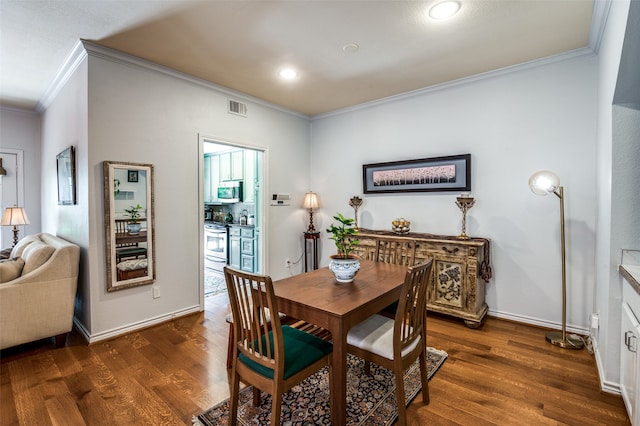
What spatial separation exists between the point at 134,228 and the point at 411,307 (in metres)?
2.71

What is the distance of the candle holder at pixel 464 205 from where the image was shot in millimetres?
3307

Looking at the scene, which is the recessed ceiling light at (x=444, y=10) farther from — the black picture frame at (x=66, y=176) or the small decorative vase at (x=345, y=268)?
the black picture frame at (x=66, y=176)

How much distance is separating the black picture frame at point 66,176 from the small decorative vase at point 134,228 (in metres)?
0.65

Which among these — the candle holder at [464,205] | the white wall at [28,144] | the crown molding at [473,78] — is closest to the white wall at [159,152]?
the crown molding at [473,78]

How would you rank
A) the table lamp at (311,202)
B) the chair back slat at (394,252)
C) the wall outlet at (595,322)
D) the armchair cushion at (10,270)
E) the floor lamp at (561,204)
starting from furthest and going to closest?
1. the table lamp at (311,202)
2. the chair back slat at (394,252)
3. the floor lamp at (561,204)
4. the armchair cushion at (10,270)
5. the wall outlet at (595,322)

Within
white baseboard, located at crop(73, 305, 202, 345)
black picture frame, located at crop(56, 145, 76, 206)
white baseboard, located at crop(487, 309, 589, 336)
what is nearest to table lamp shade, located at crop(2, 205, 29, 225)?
black picture frame, located at crop(56, 145, 76, 206)

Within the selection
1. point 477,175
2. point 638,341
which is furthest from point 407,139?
point 638,341

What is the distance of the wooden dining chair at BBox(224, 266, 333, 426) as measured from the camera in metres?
1.48

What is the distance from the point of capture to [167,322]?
128 inches

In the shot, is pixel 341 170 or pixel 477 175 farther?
pixel 341 170

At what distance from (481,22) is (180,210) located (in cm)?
331

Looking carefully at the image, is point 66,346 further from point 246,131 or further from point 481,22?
point 481,22

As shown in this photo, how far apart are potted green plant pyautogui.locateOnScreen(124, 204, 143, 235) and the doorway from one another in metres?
1.44

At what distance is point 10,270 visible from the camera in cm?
260
